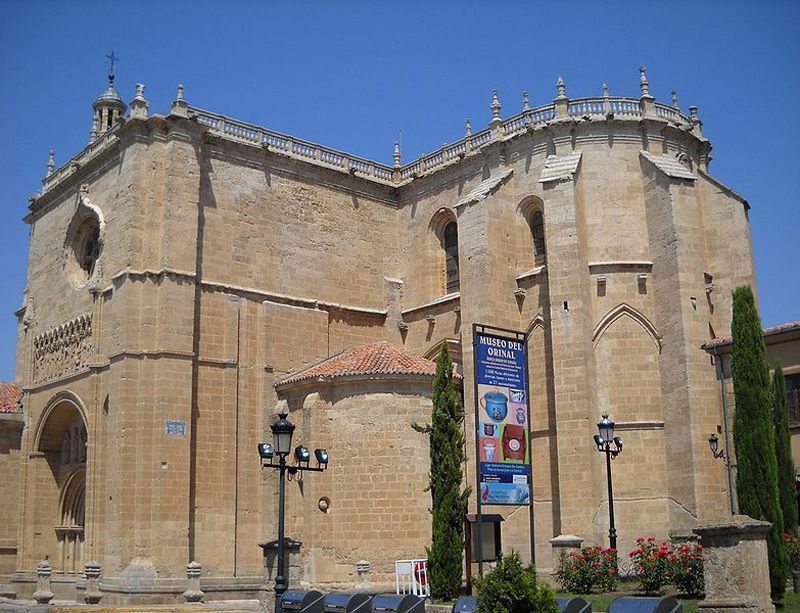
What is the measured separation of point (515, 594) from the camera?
34.8 feet

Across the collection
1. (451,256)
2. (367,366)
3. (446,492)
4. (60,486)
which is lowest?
(446,492)

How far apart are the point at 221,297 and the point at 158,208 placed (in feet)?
10.5

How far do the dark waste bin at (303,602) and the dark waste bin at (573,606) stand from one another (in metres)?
4.78

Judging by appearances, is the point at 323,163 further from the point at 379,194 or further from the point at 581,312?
the point at 581,312

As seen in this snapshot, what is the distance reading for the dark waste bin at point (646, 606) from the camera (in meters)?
10.9

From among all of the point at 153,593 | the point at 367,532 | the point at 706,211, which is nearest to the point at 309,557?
the point at 367,532

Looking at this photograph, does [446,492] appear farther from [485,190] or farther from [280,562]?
[485,190]

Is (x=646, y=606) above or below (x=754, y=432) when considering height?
below

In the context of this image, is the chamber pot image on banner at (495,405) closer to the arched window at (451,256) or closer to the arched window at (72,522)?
the arched window at (451,256)

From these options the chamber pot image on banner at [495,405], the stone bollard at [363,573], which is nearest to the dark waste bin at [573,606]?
the chamber pot image on banner at [495,405]

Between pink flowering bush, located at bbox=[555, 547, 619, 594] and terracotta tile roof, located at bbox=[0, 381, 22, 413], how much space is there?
71.9 feet

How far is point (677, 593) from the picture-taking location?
1688cm

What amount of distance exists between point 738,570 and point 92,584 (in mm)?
17979

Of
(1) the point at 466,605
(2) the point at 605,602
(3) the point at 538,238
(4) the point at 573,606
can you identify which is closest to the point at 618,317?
(3) the point at 538,238
